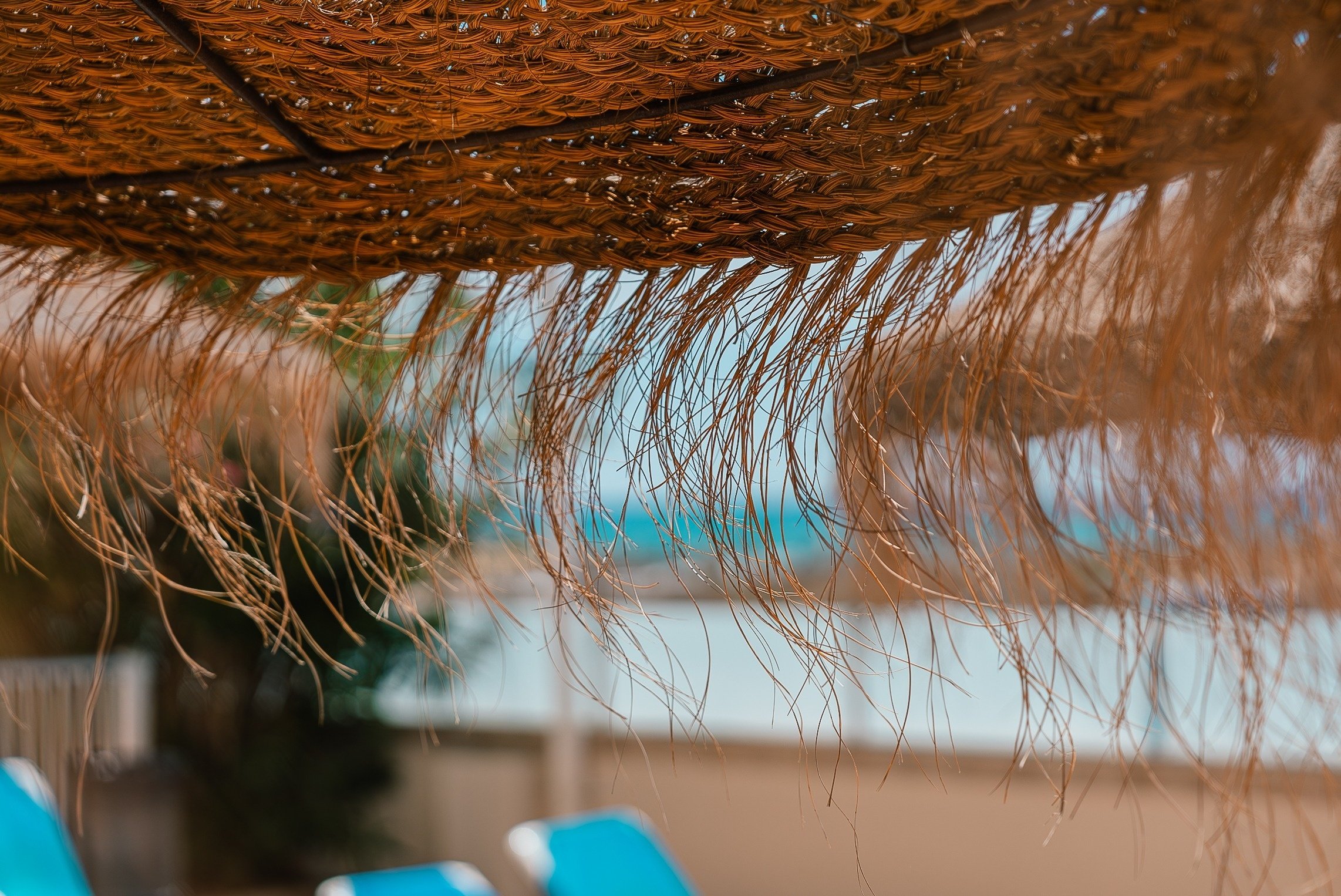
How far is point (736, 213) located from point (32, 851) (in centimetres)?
293

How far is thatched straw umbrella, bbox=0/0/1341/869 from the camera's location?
60cm

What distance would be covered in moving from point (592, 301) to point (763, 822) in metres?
4.22

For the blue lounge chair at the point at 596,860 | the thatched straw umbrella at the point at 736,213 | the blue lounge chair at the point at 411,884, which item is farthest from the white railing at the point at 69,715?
the thatched straw umbrella at the point at 736,213

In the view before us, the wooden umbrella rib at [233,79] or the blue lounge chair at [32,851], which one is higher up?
the wooden umbrella rib at [233,79]

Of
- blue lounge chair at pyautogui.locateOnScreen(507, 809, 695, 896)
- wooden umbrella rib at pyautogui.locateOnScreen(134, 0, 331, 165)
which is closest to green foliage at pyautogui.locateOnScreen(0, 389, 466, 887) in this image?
blue lounge chair at pyautogui.locateOnScreen(507, 809, 695, 896)

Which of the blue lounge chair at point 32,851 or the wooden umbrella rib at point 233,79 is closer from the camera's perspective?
the wooden umbrella rib at point 233,79

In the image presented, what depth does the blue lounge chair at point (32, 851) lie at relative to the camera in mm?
2869

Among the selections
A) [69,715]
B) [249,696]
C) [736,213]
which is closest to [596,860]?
[249,696]

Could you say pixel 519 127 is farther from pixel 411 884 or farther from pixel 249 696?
pixel 249 696

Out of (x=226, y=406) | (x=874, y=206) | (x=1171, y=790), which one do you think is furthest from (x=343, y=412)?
(x=874, y=206)

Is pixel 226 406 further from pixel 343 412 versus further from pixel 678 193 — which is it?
pixel 343 412

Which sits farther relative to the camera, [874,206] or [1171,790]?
[1171,790]

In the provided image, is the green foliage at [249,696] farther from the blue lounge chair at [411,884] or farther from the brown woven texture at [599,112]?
the brown woven texture at [599,112]

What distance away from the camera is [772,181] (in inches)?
29.6
